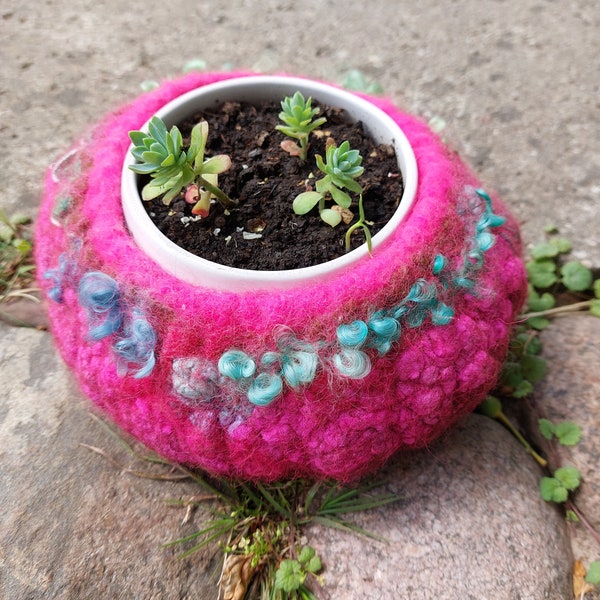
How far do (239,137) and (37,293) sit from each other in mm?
566

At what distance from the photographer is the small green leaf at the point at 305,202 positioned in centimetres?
77

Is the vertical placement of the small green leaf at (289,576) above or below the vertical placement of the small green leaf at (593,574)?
above

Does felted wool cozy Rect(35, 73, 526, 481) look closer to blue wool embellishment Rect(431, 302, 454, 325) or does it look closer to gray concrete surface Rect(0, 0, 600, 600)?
blue wool embellishment Rect(431, 302, 454, 325)

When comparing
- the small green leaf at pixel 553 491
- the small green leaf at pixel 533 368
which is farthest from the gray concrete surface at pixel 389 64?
the small green leaf at pixel 553 491

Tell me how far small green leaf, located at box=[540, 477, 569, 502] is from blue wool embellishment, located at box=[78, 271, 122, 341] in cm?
69

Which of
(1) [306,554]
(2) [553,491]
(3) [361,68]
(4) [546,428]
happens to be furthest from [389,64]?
(1) [306,554]

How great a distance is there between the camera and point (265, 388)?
0.69 meters

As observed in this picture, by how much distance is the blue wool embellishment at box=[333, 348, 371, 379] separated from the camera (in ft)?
2.24

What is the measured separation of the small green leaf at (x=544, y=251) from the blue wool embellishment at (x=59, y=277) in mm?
903

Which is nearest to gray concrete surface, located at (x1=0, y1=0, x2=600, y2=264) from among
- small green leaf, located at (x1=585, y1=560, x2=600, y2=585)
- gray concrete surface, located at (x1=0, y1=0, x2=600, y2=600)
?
gray concrete surface, located at (x1=0, y1=0, x2=600, y2=600)

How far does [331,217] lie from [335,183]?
0.13ft

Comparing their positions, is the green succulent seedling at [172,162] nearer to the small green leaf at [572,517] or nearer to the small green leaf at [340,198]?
the small green leaf at [340,198]

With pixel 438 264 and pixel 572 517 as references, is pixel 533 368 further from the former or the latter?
pixel 438 264

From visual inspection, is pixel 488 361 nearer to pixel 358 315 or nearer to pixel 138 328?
pixel 358 315
